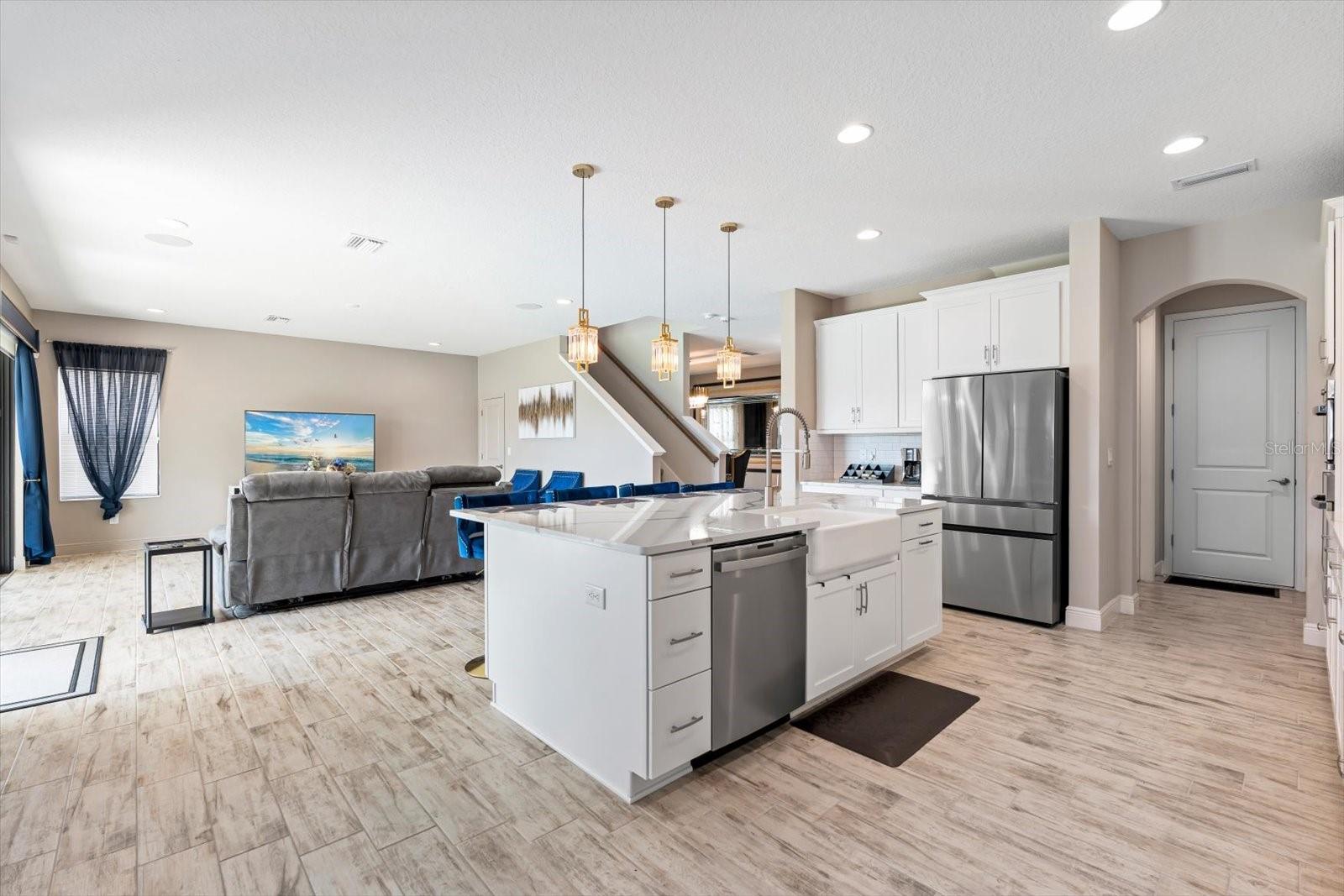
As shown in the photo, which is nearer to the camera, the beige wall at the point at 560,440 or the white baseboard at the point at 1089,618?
the white baseboard at the point at 1089,618

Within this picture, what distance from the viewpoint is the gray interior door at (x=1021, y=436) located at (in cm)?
393

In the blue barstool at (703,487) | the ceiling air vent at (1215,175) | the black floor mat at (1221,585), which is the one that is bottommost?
the black floor mat at (1221,585)

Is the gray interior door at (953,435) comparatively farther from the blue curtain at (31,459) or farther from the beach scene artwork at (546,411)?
the blue curtain at (31,459)

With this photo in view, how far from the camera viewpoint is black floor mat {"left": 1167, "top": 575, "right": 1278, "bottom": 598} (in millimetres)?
4699

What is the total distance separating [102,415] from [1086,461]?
9687 millimetres

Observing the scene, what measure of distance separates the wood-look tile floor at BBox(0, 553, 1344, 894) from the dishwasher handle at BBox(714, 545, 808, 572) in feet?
2.47

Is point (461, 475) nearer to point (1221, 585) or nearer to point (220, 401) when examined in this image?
point (220, 401)

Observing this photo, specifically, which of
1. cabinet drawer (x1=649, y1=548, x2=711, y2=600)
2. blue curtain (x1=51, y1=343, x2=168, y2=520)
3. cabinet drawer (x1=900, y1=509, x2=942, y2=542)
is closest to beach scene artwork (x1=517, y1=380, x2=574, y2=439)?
blue curtain (x1=51, y1=343, x2=168, y2=520)

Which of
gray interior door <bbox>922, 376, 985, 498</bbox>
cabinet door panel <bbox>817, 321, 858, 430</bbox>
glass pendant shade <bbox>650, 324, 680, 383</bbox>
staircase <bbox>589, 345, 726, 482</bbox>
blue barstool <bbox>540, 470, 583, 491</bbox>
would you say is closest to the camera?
glass pendant shade <bbox>650, 324, 680, 383</bbox>

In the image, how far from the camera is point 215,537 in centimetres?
448

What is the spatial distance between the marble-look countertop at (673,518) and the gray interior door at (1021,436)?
3.27ft

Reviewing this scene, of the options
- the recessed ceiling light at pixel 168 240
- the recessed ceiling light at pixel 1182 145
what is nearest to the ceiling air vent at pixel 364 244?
the recessed ceiling light at pixel 168 240

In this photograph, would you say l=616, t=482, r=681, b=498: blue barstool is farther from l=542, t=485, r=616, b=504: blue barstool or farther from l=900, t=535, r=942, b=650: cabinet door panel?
l=900, t=535, r=942, b=650: cabinet door panel

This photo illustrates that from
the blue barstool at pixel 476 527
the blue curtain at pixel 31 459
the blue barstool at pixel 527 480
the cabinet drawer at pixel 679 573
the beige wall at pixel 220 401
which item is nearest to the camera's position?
A: the cabinet drawer at pixel 679 573
